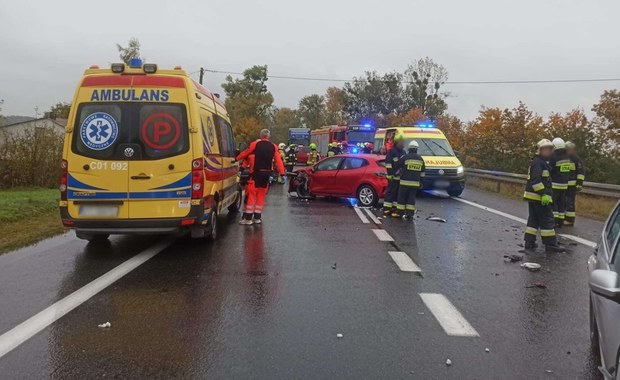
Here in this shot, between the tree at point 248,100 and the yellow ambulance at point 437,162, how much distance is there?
46.3 m

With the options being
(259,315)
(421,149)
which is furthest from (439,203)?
(259,315)

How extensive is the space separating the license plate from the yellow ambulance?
1033cm

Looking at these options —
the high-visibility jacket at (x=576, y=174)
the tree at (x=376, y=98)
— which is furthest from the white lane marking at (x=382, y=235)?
the tree at (x=376, y=98)

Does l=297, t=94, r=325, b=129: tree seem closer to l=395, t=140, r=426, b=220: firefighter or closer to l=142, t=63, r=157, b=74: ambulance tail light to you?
l=395, t=140, r=426, b=220: firefighter

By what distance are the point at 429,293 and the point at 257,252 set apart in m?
2.93

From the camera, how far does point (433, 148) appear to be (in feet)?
60.0

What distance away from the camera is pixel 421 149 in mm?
18188

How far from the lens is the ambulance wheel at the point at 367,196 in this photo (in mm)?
14188

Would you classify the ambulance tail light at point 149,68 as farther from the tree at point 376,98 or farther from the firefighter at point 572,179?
the tree at point 376,98

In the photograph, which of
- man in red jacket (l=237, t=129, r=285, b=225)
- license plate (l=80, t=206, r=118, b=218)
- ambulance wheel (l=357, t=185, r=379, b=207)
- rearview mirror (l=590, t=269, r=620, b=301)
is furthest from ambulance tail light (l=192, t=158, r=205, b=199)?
ambulance wheel (l=357, t=185, r=379, b=207)

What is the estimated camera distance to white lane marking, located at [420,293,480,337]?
184 inches

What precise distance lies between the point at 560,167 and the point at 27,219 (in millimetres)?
10711

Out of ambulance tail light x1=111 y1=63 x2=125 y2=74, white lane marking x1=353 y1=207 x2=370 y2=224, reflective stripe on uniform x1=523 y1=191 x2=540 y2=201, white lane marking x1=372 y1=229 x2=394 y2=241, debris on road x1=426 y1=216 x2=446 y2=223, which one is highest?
ambulance tail light x1=111 y1=63 x2=125 y2=74

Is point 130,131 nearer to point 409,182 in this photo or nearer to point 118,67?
point 118,67
